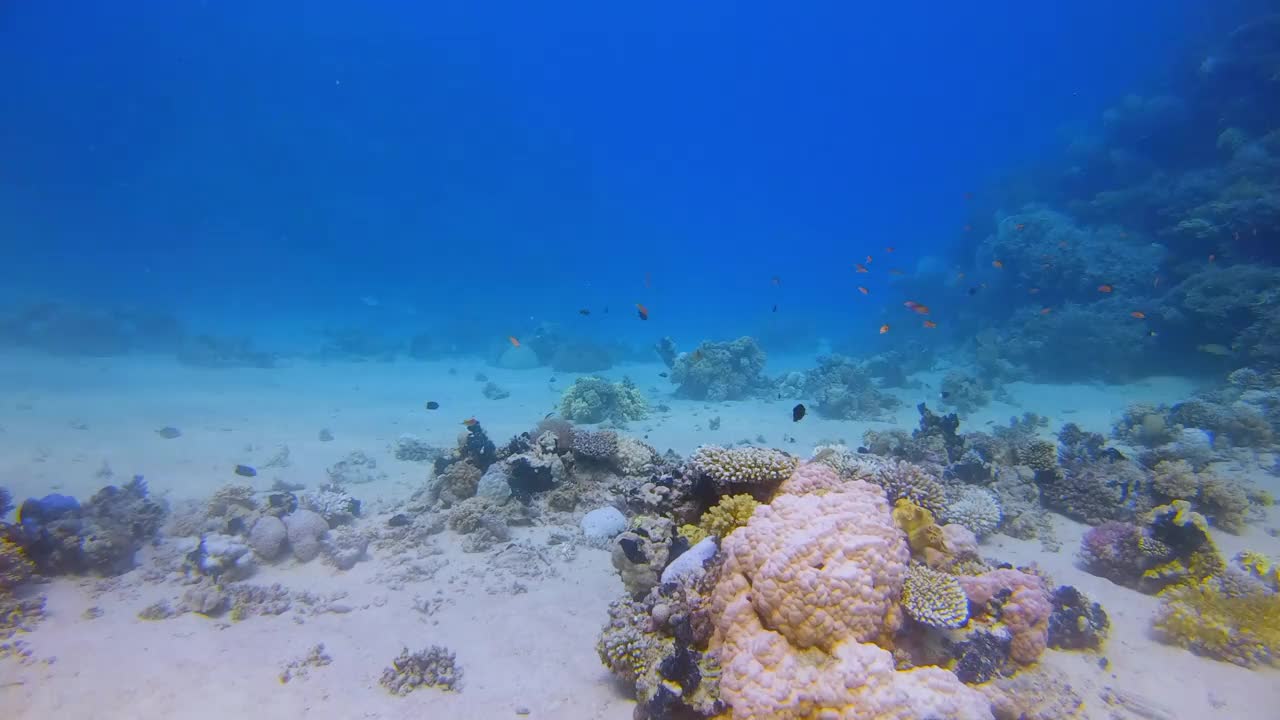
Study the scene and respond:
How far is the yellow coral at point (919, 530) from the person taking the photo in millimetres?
5051

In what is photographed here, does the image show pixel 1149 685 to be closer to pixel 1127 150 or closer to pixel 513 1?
pixel 1127 150

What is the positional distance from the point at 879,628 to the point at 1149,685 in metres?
3.83

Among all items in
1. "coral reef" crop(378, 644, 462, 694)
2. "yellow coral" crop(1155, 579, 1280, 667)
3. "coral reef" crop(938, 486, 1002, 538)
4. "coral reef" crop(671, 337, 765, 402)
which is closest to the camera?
"coral reef" crop(378, 644, 462, 694)

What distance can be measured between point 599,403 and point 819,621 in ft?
41.3

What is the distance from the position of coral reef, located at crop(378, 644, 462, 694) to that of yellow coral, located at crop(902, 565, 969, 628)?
14.5 ft

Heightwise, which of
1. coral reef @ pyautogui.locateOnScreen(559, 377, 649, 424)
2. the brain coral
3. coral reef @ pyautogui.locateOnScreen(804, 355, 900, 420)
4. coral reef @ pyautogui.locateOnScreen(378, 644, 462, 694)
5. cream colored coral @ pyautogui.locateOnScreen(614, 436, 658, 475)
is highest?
coral reef @ pyautogui.locateOnScreen(804, 355, 900, 420)

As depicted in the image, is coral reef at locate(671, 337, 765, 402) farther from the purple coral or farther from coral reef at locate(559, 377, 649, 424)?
the purple coral

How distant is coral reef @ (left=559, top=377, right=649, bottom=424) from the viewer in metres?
15.4

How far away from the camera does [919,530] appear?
509cm

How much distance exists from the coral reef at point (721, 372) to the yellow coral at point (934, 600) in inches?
601

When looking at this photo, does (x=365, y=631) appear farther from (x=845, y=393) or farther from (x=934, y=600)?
(x=845, y=393)

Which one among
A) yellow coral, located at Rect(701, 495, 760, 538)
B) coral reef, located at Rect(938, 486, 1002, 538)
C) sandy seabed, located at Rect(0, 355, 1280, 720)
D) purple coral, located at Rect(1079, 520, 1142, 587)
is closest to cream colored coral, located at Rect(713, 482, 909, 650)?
yellow coral, located at Rect(701, 495, 760, 538)

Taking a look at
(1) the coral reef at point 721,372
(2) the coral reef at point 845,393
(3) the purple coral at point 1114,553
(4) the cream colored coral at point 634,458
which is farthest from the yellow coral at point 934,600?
(1) the coral reef at point 721,372

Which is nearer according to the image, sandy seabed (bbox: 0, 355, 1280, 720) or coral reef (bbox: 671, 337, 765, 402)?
sandy seabed (bbox: 0, 355, 1280, 720)
